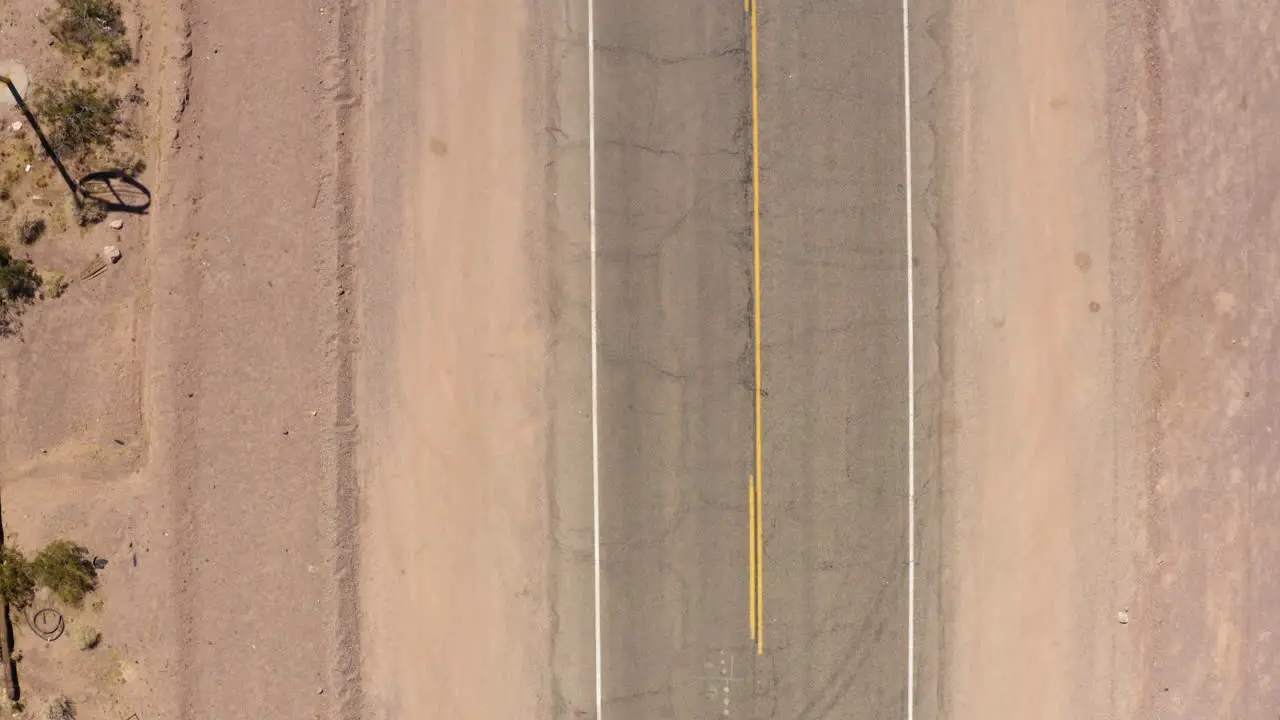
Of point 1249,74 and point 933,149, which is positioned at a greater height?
point 1249,74

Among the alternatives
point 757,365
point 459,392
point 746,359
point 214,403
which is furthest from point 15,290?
point 757,365

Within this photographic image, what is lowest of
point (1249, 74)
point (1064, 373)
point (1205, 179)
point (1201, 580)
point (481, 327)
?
point (1201, 580)

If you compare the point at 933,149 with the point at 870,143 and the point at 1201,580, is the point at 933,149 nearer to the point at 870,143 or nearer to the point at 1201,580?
the point at 870,143

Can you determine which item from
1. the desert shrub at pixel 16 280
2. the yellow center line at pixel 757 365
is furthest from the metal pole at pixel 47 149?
the yellow center line at pixel 757 365

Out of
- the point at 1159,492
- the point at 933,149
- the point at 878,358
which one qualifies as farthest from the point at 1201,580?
the point at 933,149

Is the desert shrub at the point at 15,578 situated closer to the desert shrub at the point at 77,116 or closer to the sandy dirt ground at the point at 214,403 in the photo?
the sandy dirt ground at the point at 214,403

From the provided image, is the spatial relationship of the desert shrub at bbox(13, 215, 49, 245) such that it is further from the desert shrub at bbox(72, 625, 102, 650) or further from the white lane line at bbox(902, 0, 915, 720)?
the white lane line at bbox(902, 0, 915, 720)
